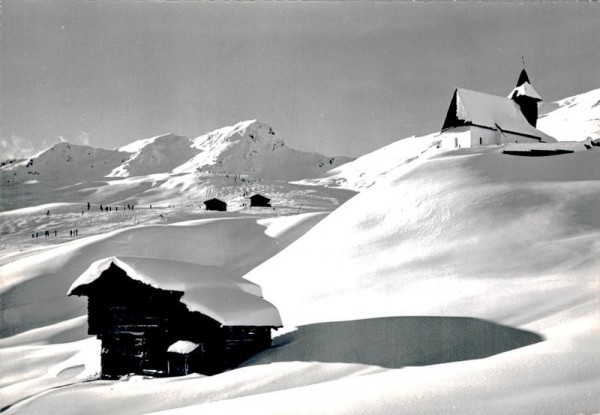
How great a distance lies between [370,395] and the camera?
36.2 feet

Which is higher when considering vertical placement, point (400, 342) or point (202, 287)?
point (202, 287)

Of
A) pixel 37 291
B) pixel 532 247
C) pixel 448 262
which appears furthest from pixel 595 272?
pixel 37 291

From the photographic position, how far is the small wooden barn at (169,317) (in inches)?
745

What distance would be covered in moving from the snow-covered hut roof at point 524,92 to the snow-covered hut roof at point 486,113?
3298 millimetres

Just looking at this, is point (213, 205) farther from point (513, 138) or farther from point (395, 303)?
point (395, 303)

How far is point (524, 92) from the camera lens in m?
63.7

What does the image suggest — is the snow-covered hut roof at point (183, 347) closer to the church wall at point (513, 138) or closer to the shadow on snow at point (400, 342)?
the shadow on snow at point (400, 342)

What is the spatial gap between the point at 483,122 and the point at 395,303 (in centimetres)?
3575

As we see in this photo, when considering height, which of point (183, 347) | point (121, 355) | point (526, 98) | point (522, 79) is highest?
point (522, 79)

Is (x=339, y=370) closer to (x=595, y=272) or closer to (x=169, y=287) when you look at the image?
(x=169, y=287)

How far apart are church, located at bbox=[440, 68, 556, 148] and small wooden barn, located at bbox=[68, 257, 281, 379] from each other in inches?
1505

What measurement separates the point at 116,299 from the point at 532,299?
13.7 metres

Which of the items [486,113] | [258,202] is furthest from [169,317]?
[258,202]

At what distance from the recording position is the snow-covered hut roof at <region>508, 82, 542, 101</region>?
63781 mm
